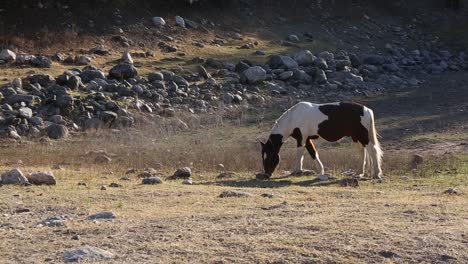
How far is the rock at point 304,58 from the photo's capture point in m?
35.7

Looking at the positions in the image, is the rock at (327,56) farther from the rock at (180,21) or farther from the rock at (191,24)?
the rock at (180,21)

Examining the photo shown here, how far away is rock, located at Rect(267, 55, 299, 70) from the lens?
34.6 metres

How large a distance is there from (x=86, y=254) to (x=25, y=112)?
17105 mm

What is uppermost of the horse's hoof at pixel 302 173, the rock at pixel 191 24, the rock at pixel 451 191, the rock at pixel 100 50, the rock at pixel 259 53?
the rock at pixel 191 24

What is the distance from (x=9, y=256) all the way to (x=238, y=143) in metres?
15.4

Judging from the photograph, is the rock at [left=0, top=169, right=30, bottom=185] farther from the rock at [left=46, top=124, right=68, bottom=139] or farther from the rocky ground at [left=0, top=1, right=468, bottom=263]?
the rock at [left=46, top=124, right=68, bottom=139]

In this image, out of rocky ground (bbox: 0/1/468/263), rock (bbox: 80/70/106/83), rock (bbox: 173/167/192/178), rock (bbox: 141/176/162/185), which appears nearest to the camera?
rocky ground (bbox: 0/1/468/263)

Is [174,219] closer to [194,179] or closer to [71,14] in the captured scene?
[194,179]

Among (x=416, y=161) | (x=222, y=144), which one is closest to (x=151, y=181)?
(x=416, y=161)

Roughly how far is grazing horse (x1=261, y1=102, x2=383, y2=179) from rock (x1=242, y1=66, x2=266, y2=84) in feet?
42.6

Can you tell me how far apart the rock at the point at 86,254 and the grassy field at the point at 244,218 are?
5.3 inches

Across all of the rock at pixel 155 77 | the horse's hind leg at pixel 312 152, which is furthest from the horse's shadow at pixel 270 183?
the rock at pixel 155 77

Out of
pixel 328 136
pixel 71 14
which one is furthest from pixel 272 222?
pixel 71 14

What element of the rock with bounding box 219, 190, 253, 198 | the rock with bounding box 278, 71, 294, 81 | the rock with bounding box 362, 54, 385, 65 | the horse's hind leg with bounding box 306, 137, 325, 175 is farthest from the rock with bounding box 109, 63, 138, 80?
the rock with bounding box 219, 190, 253, 198
